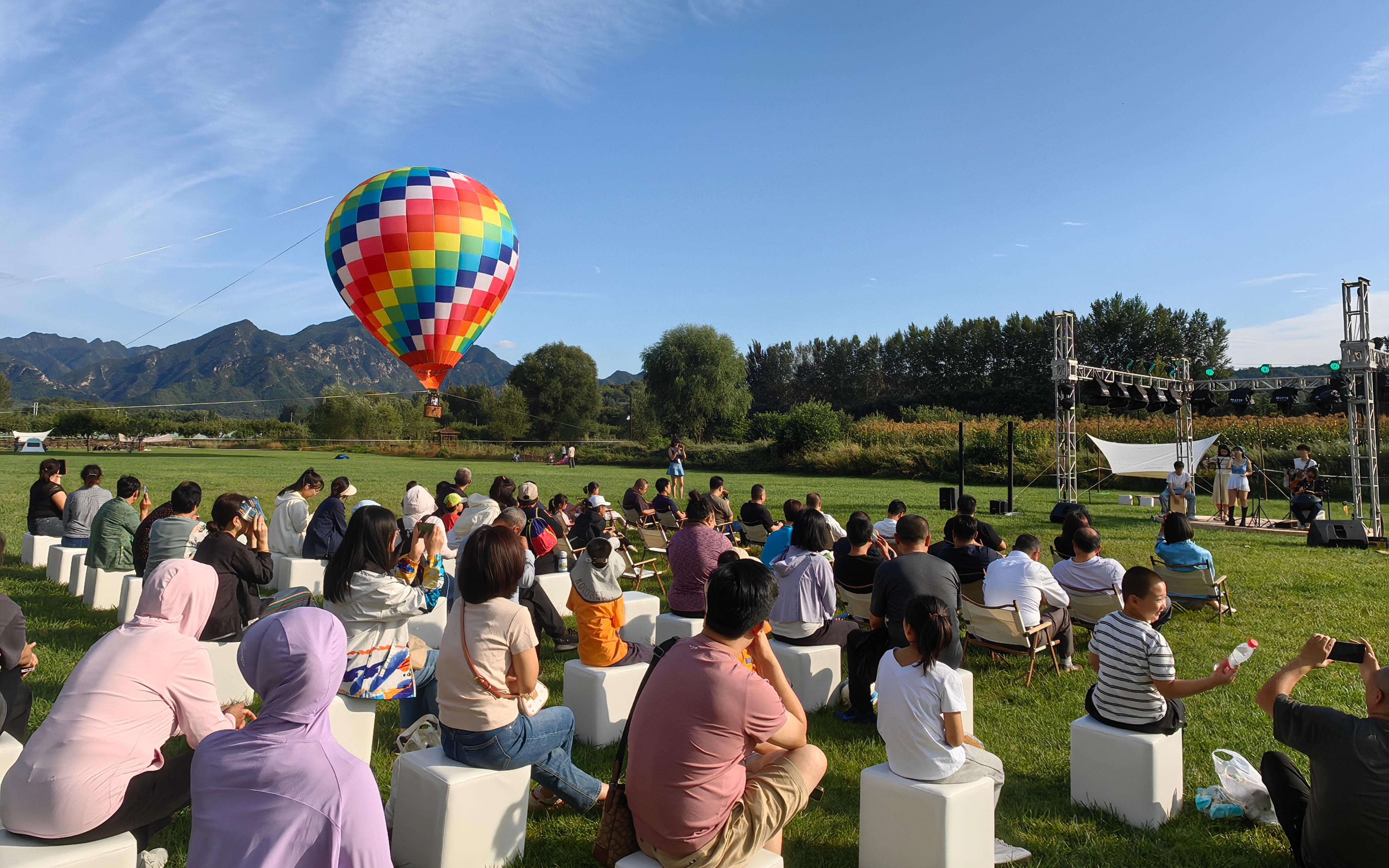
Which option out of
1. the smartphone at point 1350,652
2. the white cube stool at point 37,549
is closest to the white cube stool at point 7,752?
the smartphone at point 1350,652

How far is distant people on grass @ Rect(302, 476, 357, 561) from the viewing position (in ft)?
26.4

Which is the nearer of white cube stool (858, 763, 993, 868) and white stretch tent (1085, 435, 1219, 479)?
white cube stool (858, 763, 993, 868)

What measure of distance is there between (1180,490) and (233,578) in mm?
15922

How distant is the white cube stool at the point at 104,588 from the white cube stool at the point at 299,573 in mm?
1238

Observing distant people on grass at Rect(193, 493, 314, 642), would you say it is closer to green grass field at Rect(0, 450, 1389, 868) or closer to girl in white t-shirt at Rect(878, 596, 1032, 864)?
green grass field at Rect(0, 450, 1389, 868)

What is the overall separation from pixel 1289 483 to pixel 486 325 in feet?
52.9

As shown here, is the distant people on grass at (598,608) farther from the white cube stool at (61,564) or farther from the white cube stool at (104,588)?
the white cube stool at (61,564)

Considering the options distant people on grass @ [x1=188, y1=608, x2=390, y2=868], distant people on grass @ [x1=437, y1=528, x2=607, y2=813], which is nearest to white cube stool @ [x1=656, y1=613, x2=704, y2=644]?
distant people on grass @ [x1=437, y1=528, x2=607, y2=813]

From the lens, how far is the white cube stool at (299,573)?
793 centimetres

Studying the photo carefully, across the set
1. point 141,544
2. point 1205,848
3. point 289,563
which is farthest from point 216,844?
point 289,563

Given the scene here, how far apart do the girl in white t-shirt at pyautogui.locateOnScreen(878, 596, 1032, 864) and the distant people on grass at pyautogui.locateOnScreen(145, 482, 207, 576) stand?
5252mm

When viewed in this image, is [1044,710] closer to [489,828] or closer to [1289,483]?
[489,828]

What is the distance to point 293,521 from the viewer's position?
27.8 feet

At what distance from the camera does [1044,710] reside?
17.7 ft
